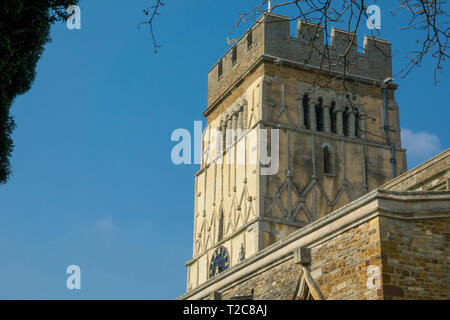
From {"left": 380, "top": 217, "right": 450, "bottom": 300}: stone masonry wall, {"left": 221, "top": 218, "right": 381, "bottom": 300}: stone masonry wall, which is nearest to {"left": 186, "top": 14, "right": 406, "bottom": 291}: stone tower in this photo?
{"left": 221, "top": 218, "right": 381, "bottom": 300}: stone masonry wall

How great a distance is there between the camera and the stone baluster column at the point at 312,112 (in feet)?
120

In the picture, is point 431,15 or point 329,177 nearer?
point 431,15

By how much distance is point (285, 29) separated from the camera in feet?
122

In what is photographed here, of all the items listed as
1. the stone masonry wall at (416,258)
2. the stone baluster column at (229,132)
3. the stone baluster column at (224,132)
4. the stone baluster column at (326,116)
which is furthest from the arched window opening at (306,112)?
the stone masonry wall at (416,258)

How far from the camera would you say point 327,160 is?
36281 millimetres

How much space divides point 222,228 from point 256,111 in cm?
537

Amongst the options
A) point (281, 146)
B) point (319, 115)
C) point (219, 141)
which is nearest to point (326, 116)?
point (319, 115)

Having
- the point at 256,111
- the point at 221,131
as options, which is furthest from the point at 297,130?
the point at 221,131

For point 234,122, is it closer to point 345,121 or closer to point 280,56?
point 280,56

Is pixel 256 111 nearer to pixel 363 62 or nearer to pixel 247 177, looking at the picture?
pixel 247 177

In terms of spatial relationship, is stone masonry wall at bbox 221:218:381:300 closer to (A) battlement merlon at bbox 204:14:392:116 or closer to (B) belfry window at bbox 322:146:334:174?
(B) belfry window at bbox 322:146:334:174

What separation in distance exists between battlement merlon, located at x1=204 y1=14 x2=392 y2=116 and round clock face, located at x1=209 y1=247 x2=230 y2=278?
7671 millimetres

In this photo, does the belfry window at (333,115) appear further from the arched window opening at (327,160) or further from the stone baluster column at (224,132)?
the stone baluster column at (224,132)
